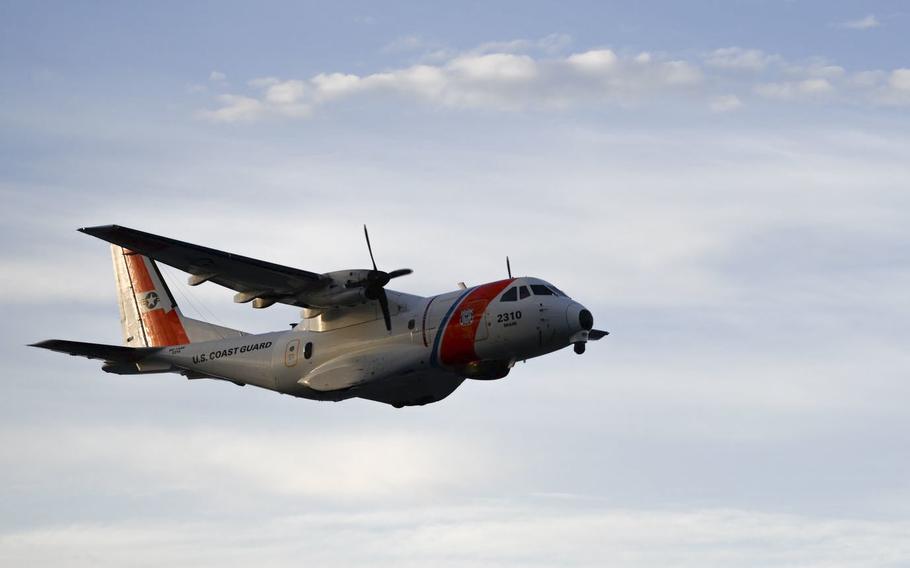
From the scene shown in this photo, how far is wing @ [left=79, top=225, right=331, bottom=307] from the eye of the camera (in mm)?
32406

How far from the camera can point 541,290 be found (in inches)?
1296

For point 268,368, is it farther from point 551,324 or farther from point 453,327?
point 551,324

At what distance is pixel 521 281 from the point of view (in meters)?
33.3

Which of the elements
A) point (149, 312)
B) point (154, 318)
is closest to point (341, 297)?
point (154, 318)

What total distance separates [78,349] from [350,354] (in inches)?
300

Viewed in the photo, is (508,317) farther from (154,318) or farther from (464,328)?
(154,318)

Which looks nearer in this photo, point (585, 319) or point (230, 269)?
point (585, 319)

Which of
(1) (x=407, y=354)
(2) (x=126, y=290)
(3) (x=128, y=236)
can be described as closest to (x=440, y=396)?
(1) (x=407, y=354)

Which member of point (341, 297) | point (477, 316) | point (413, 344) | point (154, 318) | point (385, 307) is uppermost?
point (154, 318)

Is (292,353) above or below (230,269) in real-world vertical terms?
below

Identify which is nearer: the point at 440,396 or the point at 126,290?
the point at 440,396

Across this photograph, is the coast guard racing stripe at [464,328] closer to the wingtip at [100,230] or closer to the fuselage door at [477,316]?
the fuselage door at [477,316]

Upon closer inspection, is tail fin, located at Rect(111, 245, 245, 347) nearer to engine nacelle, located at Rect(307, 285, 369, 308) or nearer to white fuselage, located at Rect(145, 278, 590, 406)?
white fuselage, located at Rect(145, 278, 590, 406)

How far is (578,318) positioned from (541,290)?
1.38 meters
